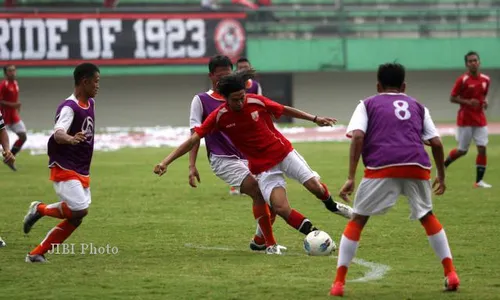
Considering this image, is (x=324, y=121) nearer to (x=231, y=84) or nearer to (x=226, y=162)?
(x=231, y=84)

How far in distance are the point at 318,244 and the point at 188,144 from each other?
1755 millimetres

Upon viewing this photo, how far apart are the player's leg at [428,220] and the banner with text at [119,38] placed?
30.7 meters

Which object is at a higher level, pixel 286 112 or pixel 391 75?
pixel 391 75

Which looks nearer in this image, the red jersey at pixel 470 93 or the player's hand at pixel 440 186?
the player's hand at pixel 440 186

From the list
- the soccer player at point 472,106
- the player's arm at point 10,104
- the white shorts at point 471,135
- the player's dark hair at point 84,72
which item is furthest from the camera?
the player's arm at point 10,104

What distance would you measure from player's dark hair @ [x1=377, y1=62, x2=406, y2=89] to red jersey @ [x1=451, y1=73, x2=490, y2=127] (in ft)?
36.6

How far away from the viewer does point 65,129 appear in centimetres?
1080

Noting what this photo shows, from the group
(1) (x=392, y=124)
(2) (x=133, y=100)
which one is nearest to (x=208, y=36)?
(2) (x=133, y=100)

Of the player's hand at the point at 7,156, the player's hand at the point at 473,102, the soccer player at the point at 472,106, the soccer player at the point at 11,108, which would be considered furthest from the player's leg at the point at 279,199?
the soccer player at the point at 11,108

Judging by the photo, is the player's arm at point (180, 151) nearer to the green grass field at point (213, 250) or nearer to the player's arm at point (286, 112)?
the player's arm at point (286, 112)

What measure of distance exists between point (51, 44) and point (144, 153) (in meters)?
10.8

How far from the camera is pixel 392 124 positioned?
8992 millimetres

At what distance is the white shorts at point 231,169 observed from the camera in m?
12.0

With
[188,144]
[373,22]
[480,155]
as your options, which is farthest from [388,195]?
[373,22]
